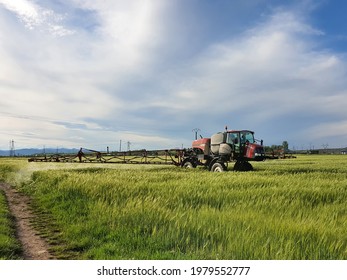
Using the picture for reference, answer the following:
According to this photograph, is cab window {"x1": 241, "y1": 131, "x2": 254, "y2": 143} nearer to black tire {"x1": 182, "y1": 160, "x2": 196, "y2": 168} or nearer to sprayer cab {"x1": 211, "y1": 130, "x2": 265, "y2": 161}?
sprayer cab {"x1": 211, "y1": 130, "x2": 265, "y2": 161}

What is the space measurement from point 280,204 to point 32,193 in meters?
13.6

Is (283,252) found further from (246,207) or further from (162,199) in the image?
(162,199)

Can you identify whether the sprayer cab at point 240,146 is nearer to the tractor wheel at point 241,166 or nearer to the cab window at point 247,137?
the cab window at point 247,137

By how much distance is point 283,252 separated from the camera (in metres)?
6.58

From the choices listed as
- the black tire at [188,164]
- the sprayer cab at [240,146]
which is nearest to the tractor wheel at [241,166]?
the sprayer cab at [240,146]

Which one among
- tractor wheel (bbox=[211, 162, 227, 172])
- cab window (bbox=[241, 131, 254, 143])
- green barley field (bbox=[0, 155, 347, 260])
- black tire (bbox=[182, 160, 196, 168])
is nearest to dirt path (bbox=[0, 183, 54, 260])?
green barley field (bbox=[0, 155, 347, 260])

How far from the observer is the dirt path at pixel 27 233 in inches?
317

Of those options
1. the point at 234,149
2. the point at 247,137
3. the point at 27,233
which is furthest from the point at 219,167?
the point at 27,233

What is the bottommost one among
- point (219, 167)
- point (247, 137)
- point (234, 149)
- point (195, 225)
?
point (195, 225)

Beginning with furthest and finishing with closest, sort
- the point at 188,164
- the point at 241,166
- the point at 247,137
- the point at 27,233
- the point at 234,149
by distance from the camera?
the point at 188,164 → the point at 241,166 → the point at 234,149 → the point at 247,137 → the point at 27,233

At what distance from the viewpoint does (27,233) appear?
398 inches

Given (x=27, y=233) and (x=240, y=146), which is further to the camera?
(x=240, y=146)

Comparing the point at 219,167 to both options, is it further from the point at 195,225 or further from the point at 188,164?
the point at 195,225

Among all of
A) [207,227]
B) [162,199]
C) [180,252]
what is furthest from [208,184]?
[180,252]
